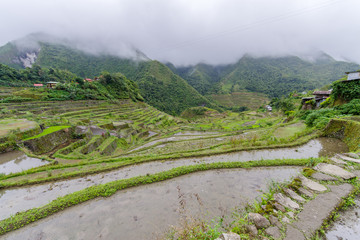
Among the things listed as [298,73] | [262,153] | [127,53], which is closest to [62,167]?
[262,153]

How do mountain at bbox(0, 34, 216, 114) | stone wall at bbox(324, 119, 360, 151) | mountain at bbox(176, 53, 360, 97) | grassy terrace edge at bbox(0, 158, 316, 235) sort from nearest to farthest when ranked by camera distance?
grassy terrace edge at bbox(0, 158, 316, 235) → stone wall at bbox(324, 119, 360, 151) → mountain at bbox(0, 34, 216, 114) → mountain at bbox(176, 53, 360, 97)

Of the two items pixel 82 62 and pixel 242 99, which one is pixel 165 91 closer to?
pixel 242 99

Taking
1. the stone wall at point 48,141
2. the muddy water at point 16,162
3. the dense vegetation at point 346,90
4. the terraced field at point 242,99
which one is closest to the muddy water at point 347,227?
the muddy water at point 16,162

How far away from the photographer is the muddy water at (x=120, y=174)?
221 inches

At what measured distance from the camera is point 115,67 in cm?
11438

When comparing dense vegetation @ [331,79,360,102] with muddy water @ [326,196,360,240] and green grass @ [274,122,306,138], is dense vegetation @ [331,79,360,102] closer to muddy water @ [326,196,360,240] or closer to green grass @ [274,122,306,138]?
green grass @ [274,122,306,138]

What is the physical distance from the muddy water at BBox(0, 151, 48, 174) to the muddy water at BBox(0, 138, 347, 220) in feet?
12.4

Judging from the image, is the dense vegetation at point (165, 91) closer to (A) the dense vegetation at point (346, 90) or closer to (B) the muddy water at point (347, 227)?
(A) the dense vegetation at point (346, 90)

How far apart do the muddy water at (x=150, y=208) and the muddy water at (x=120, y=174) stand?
69.9 inches

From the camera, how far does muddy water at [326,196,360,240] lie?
276 cm

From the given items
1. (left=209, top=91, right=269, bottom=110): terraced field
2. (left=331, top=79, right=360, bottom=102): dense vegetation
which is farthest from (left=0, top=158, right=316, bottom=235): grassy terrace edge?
(left=209, top=91, right=269, bottom=110): terraced field

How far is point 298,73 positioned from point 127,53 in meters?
183

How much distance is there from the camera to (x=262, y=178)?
6.16m

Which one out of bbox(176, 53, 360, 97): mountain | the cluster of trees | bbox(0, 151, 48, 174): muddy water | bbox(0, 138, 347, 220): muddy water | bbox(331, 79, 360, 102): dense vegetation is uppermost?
bbox(176, 53, 360, 97): mountain
